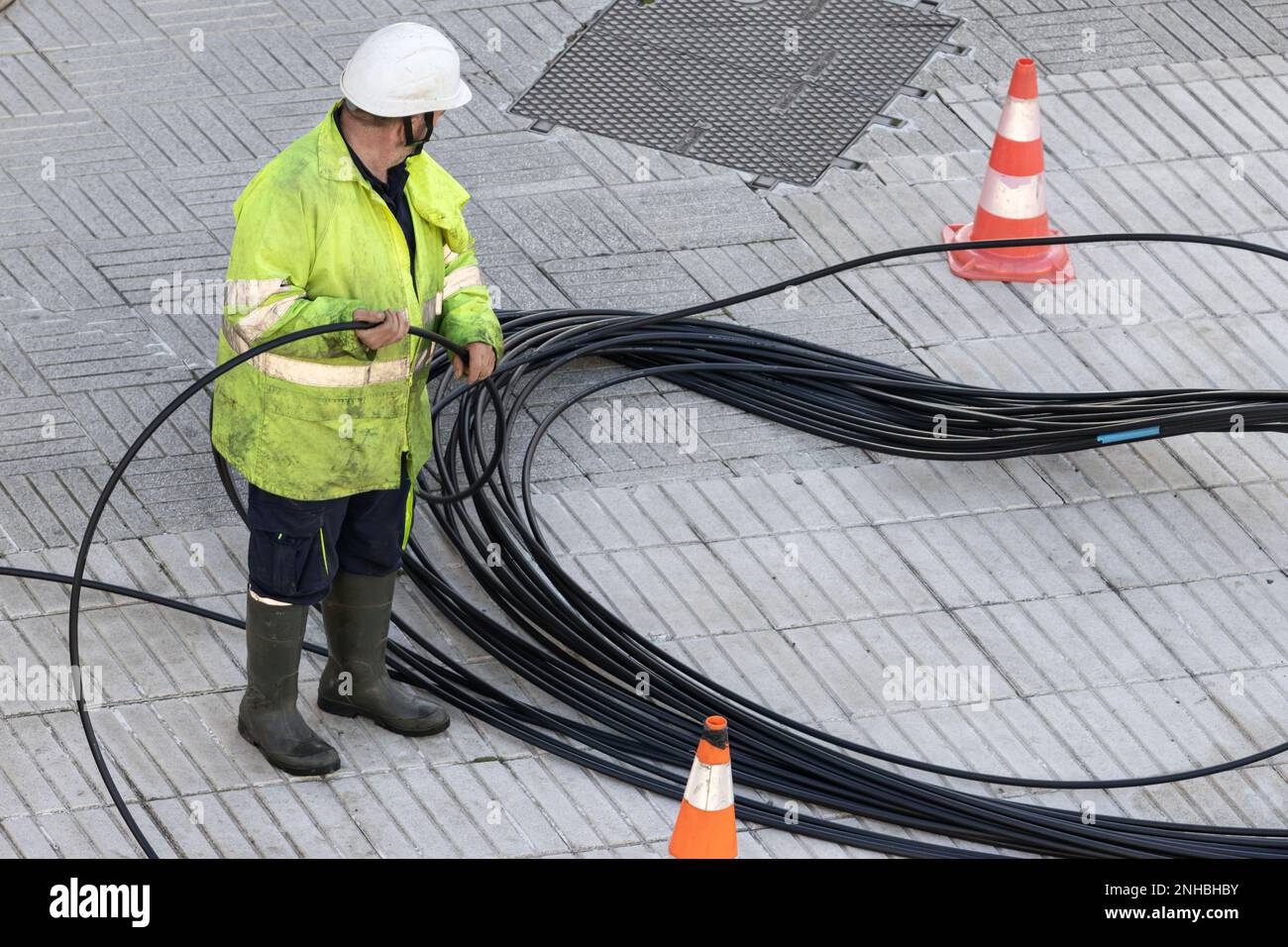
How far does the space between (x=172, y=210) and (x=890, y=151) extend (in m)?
2.83

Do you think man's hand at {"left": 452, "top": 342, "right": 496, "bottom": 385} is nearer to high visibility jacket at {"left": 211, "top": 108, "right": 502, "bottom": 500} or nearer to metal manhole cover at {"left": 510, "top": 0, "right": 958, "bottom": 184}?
high visibility jacket at {"left": 211, "top": 108, "right": 502, "bottom": 500}

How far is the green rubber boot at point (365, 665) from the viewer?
4891 millimetres

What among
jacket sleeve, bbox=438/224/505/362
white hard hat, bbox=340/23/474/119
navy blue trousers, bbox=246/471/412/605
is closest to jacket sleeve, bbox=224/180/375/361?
white hard hat, bbox=340/23/474/119

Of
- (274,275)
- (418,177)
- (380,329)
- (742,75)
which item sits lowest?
(380,329)

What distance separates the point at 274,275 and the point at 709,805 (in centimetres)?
164

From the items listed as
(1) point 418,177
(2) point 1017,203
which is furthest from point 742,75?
(1) point 418,177

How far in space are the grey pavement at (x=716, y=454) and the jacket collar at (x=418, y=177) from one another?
1.38 m

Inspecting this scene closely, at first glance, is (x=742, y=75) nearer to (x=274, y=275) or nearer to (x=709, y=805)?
(x=274, y=275)

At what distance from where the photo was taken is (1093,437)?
5.89 meters

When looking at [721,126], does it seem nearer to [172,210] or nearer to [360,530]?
[172,210]

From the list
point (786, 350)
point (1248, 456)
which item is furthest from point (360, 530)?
point (1248, 456)

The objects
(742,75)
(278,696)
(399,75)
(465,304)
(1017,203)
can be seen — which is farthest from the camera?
(742,75)

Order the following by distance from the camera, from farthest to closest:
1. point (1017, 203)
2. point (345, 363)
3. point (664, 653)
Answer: point (1017, 203), point (664, 653), point (345, 363)

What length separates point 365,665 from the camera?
16.3ft
